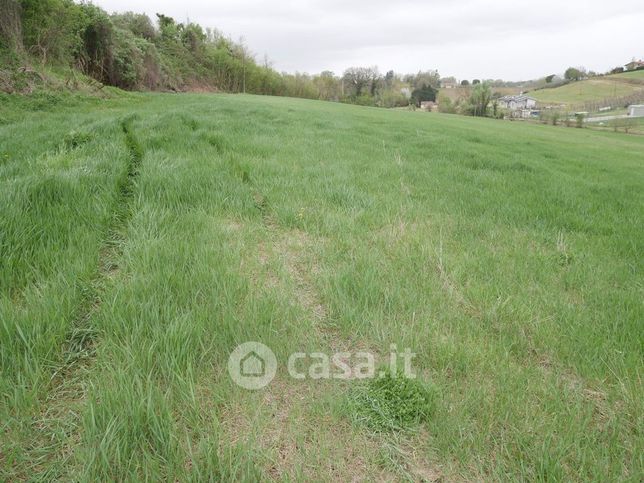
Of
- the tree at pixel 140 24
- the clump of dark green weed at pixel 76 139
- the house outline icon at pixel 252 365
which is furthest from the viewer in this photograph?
the tree at pixel 140 24

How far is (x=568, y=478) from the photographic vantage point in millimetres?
1262

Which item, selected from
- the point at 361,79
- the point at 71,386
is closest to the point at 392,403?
the point at 71,386

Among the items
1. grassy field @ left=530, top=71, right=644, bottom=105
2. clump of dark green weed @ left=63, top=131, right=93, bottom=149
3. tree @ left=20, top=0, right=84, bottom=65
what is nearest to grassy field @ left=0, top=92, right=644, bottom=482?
clump of dark green weed @ left=63, top=131, right=93, bottom=149

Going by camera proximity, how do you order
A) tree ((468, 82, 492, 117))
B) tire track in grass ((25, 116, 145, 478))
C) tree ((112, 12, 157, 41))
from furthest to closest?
1. tree ((468, 82, 492, 117))
2. tree ((112, 12, 157, 41))
3. tire track in grass ((25, 116, 145, 478))

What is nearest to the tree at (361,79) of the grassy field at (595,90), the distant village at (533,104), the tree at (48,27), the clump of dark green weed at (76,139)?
the distant village at (533,104)

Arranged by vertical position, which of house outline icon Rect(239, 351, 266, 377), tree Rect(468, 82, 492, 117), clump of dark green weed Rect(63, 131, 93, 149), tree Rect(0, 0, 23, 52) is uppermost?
tree Rect(468, 82, 492, 117)

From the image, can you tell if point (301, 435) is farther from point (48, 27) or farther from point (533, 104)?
point (533, 104)

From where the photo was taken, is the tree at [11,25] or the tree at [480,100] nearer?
the tree at [11,25]

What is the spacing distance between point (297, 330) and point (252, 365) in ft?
1.09

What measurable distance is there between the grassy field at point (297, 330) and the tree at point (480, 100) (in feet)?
242

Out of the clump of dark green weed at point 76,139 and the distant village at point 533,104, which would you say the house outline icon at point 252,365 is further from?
the distant village at point 533,104

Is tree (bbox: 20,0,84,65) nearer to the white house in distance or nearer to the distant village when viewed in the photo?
the distant village

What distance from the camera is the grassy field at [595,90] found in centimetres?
8829

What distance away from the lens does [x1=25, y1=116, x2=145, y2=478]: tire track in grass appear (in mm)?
1199
